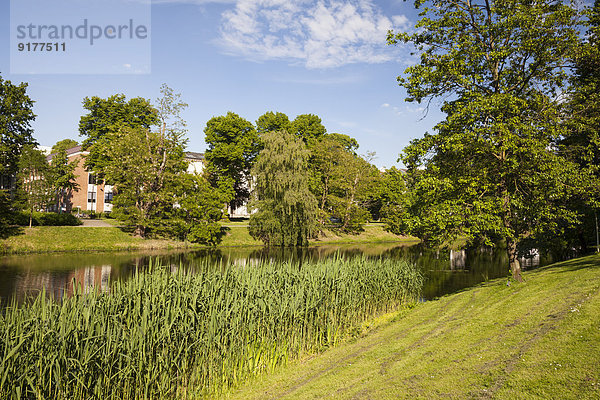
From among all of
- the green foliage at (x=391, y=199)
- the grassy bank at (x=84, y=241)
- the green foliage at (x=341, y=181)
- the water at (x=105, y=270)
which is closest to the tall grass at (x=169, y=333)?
the water at (x=105, y=270)

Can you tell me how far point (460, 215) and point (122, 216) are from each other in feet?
111

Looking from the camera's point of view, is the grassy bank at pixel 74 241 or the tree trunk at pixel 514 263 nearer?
the tree trunk at pixel 514 263

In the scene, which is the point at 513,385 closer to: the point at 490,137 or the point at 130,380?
the point at 130,380

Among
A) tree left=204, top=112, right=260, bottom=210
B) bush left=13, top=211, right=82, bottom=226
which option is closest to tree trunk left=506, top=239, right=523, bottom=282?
bush left=13, top=211, right=82, bottom=226

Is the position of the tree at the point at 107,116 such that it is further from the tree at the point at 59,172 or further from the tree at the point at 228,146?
the tree at the point at 228,146

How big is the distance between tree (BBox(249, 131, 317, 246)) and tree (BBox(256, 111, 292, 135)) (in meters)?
14.7

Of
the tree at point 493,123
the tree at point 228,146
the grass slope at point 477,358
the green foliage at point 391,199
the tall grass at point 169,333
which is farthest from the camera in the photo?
the green foliage at point 391,199

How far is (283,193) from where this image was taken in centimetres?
3997

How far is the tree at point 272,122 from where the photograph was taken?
56.3 meters

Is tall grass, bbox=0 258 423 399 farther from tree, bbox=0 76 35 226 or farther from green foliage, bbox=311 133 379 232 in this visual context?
green foliage, bbox=311 133 379 232

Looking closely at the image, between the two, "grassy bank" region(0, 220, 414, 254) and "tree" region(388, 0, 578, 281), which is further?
"grassy bank" region(0, 220, 414, 254)

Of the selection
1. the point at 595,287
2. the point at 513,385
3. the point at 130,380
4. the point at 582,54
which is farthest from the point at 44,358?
the point at 582,54

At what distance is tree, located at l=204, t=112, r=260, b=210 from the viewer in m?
52.5

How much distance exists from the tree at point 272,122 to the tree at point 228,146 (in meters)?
2.28
